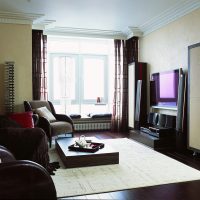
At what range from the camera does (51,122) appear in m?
5.09

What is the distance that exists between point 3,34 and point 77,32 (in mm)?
1881

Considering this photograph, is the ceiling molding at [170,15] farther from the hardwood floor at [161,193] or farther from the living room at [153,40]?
the hardwood floor at [161,193]

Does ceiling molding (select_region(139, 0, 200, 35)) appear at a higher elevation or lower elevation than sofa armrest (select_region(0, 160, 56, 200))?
higher

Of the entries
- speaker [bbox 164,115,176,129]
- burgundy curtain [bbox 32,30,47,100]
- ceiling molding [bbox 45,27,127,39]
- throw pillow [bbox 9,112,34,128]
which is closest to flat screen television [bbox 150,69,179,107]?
speaker [bbox 164,115,176,129]

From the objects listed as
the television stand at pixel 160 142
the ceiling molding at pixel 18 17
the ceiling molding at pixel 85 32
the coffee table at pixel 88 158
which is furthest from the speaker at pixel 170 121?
the ceiling molding at pixel 18 17

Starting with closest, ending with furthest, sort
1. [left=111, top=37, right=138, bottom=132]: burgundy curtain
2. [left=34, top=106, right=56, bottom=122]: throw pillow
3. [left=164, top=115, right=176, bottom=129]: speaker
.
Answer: [left=164, top=115, right=176, bottom=129]: speaker
[left=34, top=106, right=56, bottom=122]: throw pillow
[left=111, top=37, right=138, bottom=132]: burgundy curtain

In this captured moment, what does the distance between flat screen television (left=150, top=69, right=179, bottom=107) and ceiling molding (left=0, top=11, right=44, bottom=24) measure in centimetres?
293

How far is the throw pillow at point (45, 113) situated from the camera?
498 cm

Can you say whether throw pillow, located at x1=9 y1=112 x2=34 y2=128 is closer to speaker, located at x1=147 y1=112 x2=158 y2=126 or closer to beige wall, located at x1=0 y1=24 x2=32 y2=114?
beige wall, located at x1=0 y1=24 x2=32 y2=114

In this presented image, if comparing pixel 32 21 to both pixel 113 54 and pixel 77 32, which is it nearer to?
pixel 77 32

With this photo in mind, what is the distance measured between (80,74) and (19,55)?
6.57 ft

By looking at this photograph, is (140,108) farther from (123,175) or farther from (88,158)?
(123,175)

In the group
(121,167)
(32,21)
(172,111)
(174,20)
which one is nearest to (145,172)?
(121,167)

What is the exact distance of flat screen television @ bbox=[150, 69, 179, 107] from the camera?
193 inches
